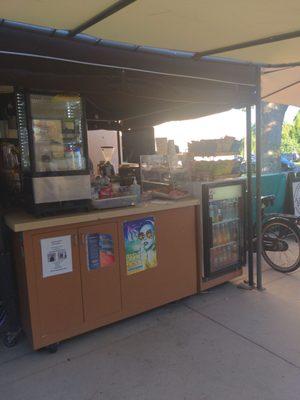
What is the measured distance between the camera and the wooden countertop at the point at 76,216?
2.59m

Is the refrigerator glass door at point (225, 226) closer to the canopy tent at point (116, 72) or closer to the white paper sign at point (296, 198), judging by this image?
the canopy tent at point (116, 72)

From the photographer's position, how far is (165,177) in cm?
410

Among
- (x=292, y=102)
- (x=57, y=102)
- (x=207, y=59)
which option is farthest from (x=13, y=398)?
(x=292, y=102)

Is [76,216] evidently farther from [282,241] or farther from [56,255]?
[282,241]

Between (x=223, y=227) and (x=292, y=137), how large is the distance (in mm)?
15726

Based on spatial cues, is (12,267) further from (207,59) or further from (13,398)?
(207,59)

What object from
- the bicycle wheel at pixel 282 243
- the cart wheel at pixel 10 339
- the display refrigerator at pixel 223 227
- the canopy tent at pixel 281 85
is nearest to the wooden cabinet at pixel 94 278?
the cart wheel at pixel 10 339

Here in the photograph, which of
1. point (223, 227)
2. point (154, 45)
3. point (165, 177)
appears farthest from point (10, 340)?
point (154, 45)

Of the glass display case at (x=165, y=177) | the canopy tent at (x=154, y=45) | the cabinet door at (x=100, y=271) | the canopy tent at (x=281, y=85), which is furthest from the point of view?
the canopy tent at (x=281, y=85)

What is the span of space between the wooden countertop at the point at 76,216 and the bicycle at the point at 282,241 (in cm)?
148

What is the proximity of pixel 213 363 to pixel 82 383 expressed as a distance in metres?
0.95

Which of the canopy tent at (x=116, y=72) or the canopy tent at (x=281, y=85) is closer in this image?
the canopy tent at (x=116, y=72)

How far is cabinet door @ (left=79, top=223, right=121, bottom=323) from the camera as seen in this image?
2.89 meters

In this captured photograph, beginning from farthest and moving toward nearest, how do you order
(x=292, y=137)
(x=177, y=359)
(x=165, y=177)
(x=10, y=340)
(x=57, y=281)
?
(x=292, y=137) < (x=165, y=177) < (x=10, y=340) < (x=57, y=281) < (x=177, y=359)
